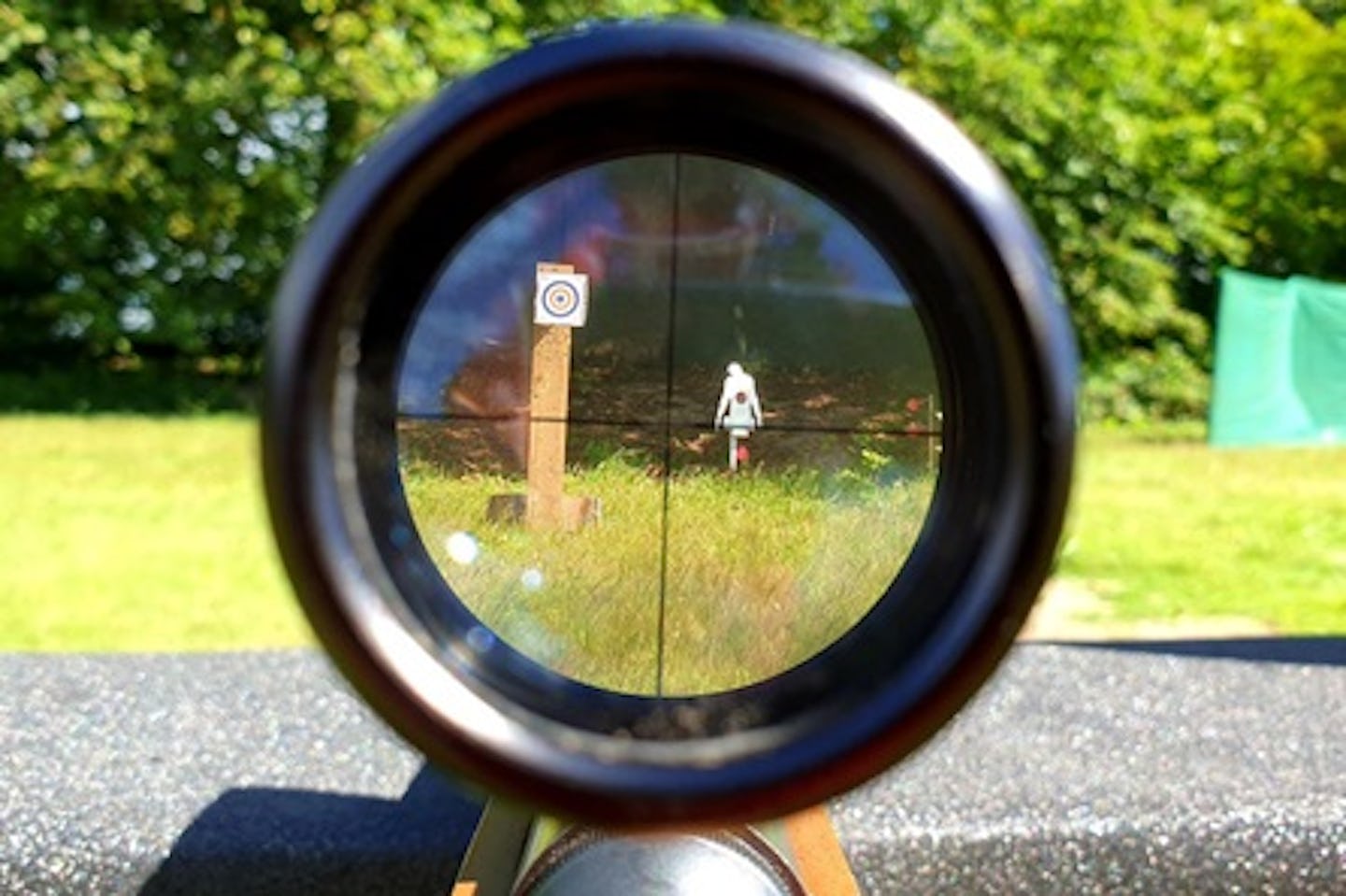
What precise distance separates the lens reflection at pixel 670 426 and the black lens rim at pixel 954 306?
54mm

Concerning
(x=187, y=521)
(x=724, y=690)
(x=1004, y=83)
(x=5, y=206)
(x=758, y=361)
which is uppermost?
(x=1004, y=83)

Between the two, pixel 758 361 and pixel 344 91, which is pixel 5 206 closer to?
pixel 344 91

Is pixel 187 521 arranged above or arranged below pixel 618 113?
below

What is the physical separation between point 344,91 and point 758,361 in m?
9.05

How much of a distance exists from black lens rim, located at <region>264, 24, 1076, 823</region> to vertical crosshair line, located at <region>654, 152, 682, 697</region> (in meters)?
0.06

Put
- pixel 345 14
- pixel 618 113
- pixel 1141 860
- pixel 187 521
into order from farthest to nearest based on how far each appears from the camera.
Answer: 1. pixel 345 14
2. pixel 187 521
3. pixel 1141 860
4. pixel 618 113

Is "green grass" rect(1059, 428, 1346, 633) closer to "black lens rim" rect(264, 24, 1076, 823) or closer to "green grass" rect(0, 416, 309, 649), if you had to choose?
"green grass" rect(0, 416, 309, 649)

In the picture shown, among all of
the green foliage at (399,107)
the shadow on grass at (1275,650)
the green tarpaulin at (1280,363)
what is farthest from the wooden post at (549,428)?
Result: the green foliage at (399,107)

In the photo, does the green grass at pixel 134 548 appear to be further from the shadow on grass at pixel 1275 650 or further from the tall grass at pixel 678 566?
the tall grass at pixel 678 566

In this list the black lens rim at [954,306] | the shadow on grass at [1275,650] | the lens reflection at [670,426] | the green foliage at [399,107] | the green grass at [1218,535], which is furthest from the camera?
the green foliage at [399,107]

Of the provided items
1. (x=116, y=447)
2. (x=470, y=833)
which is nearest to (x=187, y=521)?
(x=116, y=447)

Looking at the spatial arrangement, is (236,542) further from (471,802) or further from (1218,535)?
(471,802)

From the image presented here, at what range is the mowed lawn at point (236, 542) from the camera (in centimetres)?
389

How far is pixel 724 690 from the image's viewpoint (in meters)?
0.68
